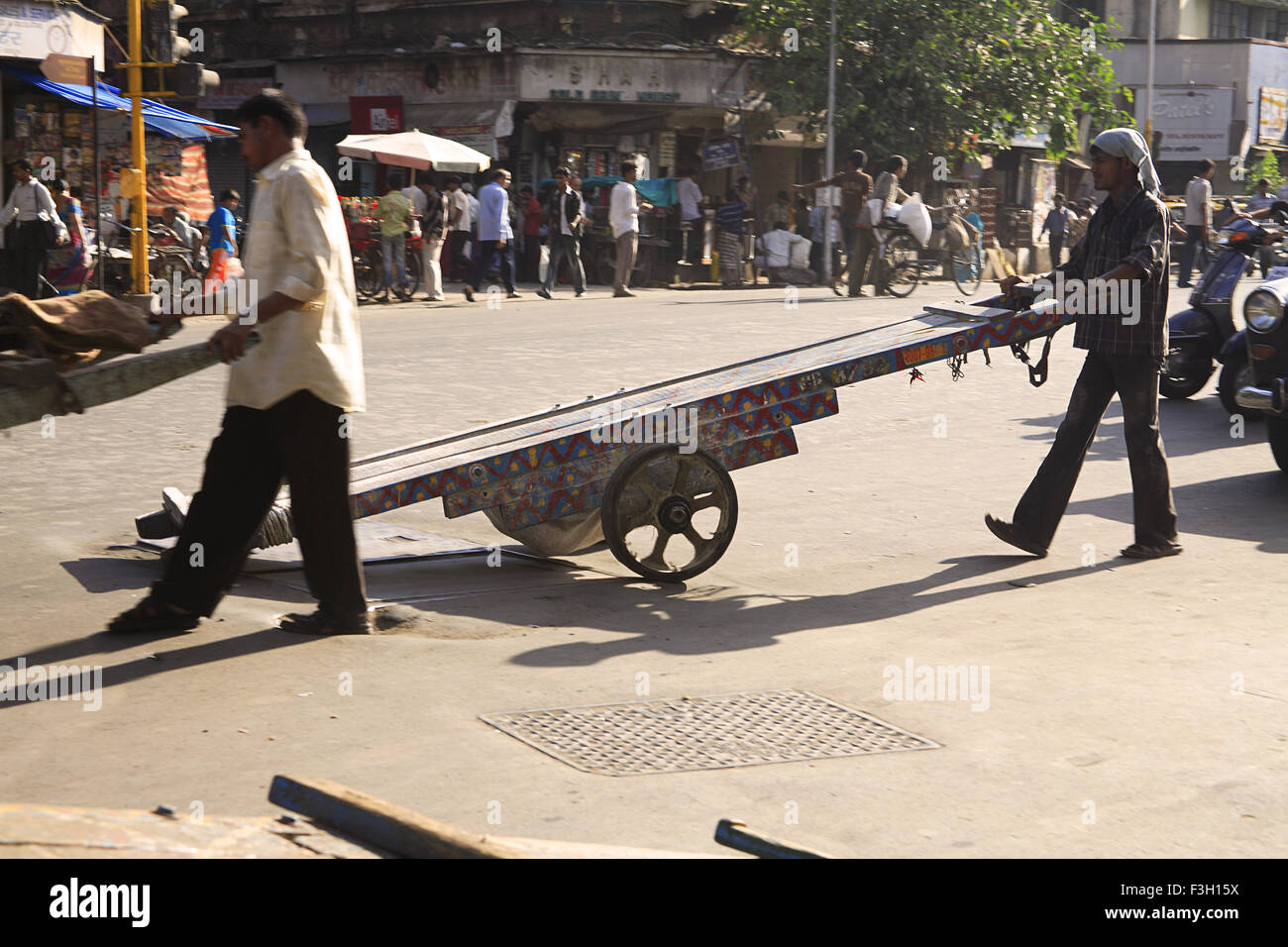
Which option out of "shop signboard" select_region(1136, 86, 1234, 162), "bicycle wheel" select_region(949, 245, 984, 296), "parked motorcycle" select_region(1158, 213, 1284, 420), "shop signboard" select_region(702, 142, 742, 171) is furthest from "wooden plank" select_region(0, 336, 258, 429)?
"shop signboard" select_region(1136, 86, 1234, 162)

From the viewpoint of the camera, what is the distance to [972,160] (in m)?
33.2

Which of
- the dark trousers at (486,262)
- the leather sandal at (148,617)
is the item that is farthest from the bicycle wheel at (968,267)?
the leather sandal at (148,617)

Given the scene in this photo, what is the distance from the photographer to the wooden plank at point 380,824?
283 cm

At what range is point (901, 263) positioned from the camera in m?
23.1

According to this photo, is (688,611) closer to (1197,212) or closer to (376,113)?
(1197,212)

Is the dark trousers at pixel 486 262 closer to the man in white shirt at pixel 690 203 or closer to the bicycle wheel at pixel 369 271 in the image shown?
the bicycle wheel at pixel 369 271

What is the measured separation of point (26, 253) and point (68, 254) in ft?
4.04

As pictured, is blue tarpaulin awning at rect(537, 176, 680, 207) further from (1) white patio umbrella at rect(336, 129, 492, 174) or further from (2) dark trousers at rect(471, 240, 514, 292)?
(2) dark trousers at rect(471, 240, 514, 292)

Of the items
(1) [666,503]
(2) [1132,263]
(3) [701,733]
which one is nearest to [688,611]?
(1) [666,503]

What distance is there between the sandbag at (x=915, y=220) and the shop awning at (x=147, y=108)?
10.5 metres

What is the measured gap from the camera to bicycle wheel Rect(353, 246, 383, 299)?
2241cm

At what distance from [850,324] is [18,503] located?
35.2 ft

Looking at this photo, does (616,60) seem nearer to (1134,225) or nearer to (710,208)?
(710,208)
